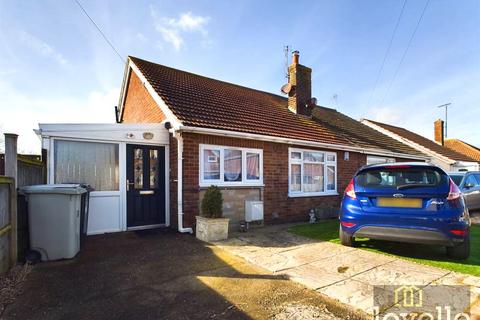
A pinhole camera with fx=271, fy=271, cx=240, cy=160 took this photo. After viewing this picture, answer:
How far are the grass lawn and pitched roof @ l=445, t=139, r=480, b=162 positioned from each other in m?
26.6

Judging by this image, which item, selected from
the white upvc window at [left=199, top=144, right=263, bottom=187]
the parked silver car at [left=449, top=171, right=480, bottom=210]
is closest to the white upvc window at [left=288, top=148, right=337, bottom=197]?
the white upvc window at [left=199, top=144, right=263, bottom=187]

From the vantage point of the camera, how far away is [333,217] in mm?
9367

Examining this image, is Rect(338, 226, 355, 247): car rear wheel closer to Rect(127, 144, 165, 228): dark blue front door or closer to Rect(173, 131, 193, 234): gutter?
Rect(173, 131, 193, 234): gutter

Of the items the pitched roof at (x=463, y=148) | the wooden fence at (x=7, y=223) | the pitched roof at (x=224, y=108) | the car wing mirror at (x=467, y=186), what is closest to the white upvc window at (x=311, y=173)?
the pitched roof at (x=224, y=108)

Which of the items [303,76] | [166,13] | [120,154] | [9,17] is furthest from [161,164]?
[303,76]

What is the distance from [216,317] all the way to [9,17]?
8084 millimetres

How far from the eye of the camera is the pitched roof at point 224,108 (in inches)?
295

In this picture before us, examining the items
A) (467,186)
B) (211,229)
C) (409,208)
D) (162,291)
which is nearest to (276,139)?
(211,229)

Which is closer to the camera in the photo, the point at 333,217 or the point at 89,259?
the point at 89,259

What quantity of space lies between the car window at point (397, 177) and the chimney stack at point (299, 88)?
7589 mm

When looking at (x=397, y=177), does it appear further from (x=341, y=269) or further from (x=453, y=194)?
(x=341, y=269)

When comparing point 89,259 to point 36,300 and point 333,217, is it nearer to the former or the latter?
point 36,300

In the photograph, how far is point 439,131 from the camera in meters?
25.0

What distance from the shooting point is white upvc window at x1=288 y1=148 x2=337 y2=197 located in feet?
28.7
